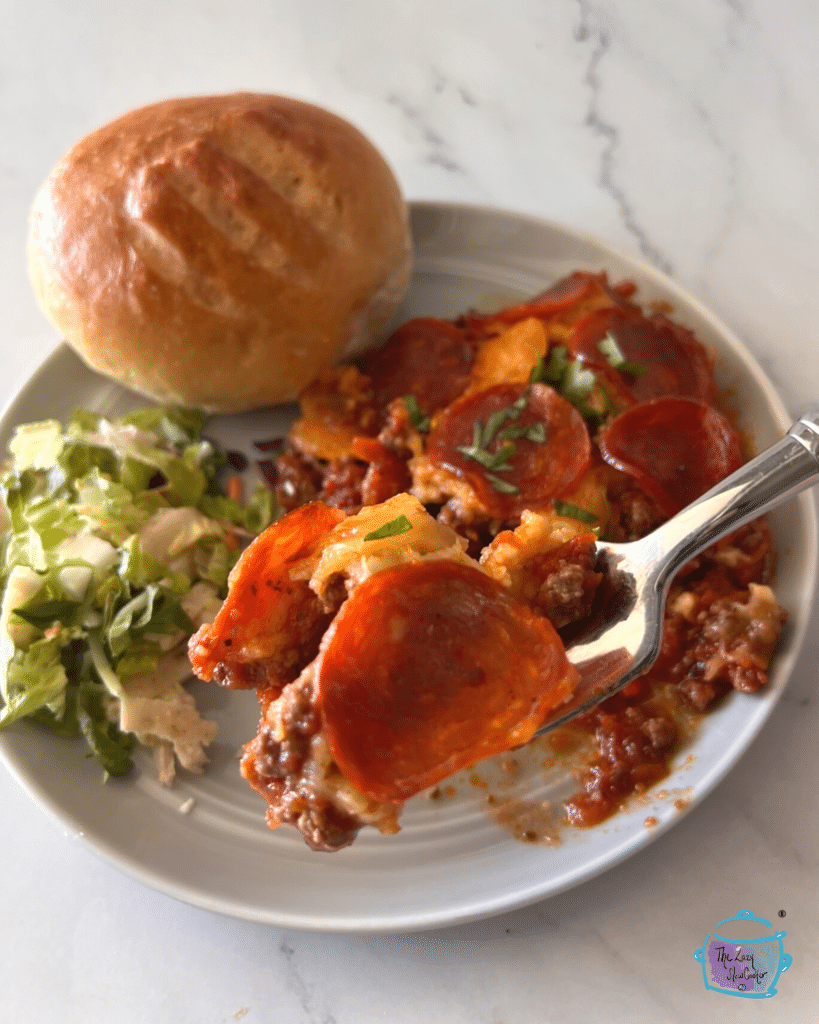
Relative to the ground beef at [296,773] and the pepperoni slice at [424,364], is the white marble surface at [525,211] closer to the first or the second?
the ground beef at [296,773]

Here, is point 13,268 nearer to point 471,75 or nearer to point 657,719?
point 471,75

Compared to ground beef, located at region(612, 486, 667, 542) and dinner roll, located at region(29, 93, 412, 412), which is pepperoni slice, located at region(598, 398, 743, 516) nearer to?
ground beef, located at region(612, 486, 667, 542)

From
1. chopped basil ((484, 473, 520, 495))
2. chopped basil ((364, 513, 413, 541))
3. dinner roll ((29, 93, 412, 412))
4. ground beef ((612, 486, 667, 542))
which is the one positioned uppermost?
dinner roll ((29, 93, 412, 412))

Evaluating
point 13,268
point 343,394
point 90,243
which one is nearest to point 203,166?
point 90,243

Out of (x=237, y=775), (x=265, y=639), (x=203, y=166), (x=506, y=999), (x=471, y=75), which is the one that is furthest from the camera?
(x=471, y=75)

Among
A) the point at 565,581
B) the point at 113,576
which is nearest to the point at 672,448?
the point at 565,581

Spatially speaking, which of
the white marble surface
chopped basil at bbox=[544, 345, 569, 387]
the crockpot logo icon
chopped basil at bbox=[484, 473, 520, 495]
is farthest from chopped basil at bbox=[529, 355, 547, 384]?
the crockpot logo icon
